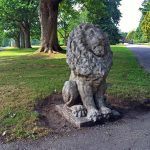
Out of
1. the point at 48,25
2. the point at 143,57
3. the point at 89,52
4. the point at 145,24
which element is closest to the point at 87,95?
the point at 89,52

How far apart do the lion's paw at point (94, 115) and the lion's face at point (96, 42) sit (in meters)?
1.06

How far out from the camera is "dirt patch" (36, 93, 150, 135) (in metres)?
6.94

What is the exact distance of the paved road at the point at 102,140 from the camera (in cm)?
589

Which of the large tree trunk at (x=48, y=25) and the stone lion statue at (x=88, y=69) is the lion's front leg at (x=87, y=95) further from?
Answer: the large tree trunk at (x=48, y=25)

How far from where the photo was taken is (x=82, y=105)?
721cm

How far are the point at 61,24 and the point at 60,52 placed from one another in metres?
47.3

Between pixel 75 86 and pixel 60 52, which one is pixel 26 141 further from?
pixel 60 52

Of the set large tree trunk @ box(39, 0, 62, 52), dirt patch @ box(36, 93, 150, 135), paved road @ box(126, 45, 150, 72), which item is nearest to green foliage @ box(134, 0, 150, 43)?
paved road @ box(126, 45, 150, 72)

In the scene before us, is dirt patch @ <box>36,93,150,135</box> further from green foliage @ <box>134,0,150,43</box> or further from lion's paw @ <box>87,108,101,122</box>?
green foliage @ <box>134,0,150,43</box>

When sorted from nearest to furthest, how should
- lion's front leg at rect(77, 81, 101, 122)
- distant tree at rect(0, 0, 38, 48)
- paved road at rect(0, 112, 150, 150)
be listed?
paved road at rect(0, 112, 150, 150) < lion's front leg at rect(77, 81, 101, 122) < distant tree at rect(0, 0, 38, 48)

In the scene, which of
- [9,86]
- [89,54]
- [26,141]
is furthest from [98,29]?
[9,86]

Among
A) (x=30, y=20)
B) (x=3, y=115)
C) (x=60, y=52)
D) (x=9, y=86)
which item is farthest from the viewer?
(x=30, y=20)

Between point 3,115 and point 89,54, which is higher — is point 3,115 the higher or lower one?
the lower one

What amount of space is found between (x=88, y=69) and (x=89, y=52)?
333 millimetres
